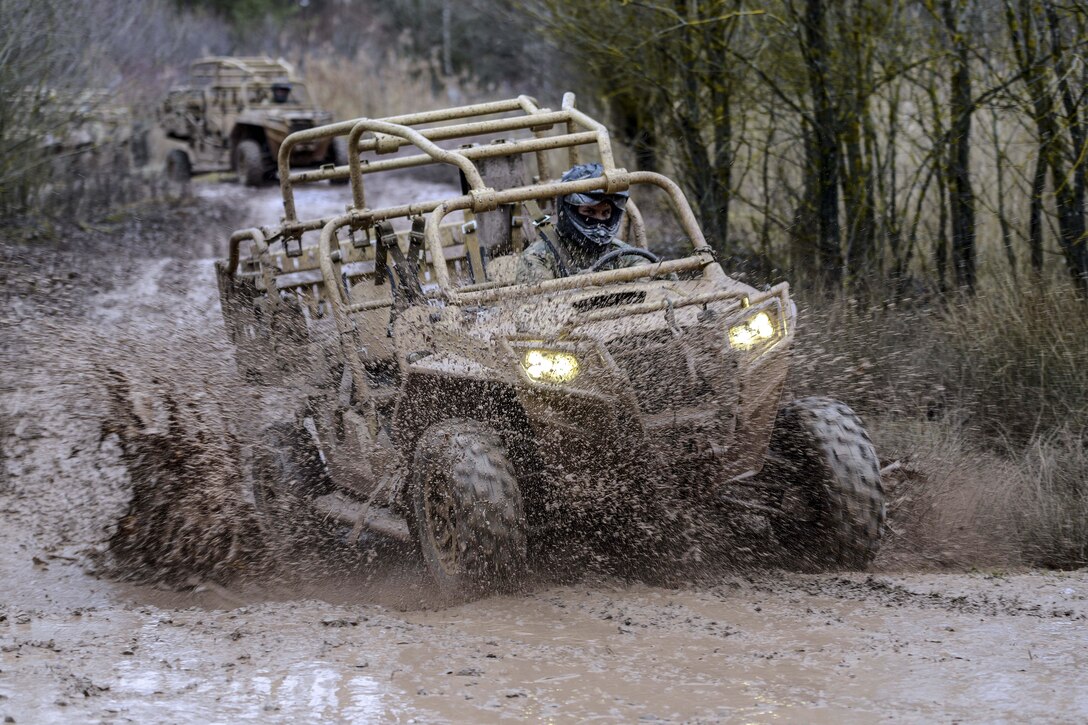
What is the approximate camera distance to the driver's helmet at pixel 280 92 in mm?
→ 20203

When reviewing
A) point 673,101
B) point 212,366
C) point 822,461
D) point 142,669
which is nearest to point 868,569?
point 822,461

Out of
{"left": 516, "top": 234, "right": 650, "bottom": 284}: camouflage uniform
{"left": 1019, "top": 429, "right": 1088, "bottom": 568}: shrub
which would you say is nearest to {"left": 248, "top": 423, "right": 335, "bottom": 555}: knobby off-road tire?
{"left": 516, "top": 234, "right": 650, "bottom": 284}: camouflage uniform

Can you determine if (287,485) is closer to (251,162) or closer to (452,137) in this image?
(452,137)

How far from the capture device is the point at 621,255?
5.71 meters

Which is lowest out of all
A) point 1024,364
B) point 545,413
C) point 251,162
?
point 1024,364

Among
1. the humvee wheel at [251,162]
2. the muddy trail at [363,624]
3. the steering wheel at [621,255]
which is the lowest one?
the muddy trail at [363,624]

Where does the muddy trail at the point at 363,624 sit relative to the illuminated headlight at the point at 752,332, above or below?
below

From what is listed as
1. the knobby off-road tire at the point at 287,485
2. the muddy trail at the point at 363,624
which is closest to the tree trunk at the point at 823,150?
the muddy trail at the point at 363,624

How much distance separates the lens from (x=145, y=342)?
6.95m

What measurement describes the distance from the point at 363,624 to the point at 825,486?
1853 mm

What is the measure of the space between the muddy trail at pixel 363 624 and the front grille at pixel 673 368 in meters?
0.75

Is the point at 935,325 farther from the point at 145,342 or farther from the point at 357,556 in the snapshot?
the point at 145,342

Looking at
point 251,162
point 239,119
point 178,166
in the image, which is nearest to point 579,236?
point 251,162

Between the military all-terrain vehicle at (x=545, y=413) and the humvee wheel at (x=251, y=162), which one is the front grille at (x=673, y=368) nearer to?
the military all-terrain vehicle at (x=545, y=413)
